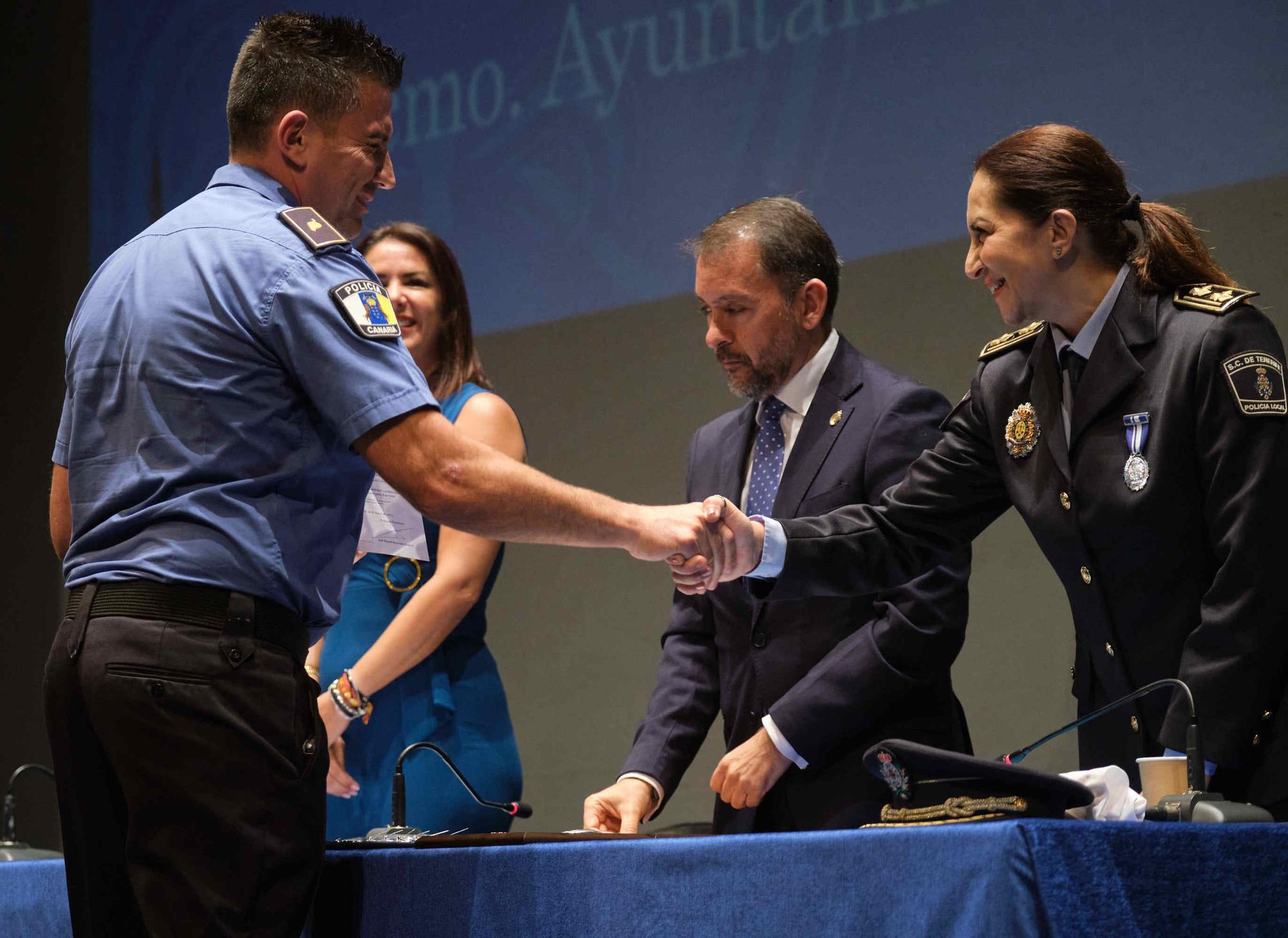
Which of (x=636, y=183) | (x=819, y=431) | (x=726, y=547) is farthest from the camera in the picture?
(x=636, y=183)

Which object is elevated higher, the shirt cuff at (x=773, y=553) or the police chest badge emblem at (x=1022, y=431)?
the police chest badge emblem at (x=1022, y=431)

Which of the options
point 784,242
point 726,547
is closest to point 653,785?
point 726,547

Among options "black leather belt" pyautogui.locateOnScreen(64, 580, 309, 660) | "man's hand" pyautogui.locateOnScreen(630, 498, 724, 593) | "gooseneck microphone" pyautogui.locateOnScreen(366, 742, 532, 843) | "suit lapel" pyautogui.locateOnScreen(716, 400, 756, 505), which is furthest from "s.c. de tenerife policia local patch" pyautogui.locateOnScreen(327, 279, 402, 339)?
"suit lapel" pyautogui.locateOnScreen(716, 400, 756, 505)

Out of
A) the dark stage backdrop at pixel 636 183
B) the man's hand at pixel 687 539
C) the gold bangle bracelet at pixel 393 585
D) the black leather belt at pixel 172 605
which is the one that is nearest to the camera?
the black leather belt at pixel 172 605

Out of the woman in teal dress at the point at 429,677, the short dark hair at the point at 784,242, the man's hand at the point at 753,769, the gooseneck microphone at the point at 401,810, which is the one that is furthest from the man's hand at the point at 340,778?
the short dark hair at the point at 784,242

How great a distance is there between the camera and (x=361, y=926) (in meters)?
1.58

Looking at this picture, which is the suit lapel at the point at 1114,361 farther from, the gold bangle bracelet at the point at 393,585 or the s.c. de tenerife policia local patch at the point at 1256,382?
the gold bangle bracelet at the point at 393,585

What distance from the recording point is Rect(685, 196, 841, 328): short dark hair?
8.68 ft

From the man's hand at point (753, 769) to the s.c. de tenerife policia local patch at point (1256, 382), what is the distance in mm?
917

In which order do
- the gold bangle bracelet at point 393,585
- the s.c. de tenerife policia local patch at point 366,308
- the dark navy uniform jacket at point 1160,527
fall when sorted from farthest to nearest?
the gold bangle bracelet at point 393,585 → the dark navy uniform jacket at point 1160,527 → the s.c. de tenerife policia local patch at point 366,308

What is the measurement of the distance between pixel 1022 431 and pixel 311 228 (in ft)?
3.63

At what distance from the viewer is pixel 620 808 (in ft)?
7.70

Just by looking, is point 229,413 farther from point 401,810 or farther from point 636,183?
point 636,183

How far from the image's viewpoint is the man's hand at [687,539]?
6.34 ft
